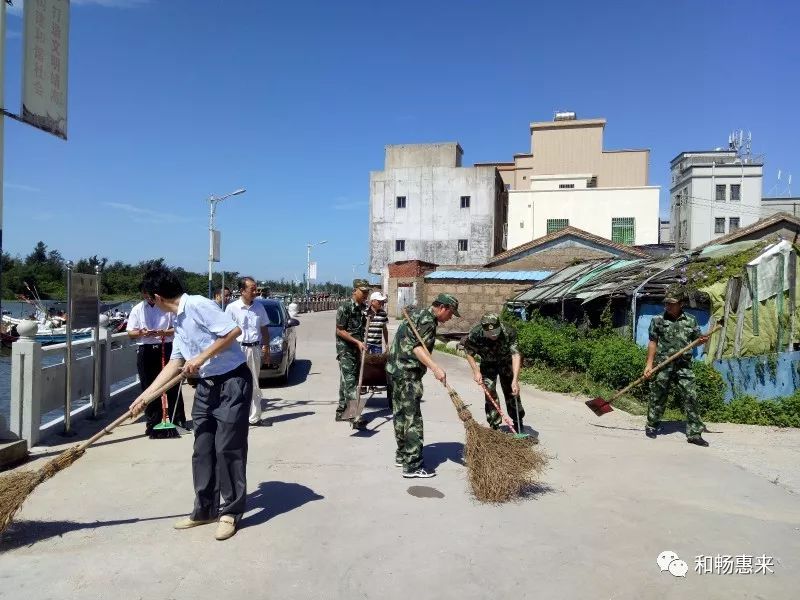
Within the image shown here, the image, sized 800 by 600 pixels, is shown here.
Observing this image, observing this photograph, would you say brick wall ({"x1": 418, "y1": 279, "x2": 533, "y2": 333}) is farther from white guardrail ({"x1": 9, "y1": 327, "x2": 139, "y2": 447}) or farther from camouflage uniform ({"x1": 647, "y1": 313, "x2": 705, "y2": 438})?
white guardrail ({"x1": 9, "y1": 327, "x2": 139, "y2": 447})

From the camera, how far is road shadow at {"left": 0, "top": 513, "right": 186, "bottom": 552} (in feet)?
12.8

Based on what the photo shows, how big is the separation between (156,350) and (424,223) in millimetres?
36042

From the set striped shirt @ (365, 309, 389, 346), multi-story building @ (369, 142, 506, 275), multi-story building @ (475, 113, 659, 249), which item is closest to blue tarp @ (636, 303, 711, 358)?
striped shirt @ (365, 309, 389, 346)

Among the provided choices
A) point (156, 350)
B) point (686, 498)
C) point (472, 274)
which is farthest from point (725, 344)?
point (472, 274)

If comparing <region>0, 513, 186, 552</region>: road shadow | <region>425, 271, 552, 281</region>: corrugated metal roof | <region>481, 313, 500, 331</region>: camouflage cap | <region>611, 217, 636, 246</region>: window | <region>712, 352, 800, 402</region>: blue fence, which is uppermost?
<region>611, 217, 636, 246</region>: window

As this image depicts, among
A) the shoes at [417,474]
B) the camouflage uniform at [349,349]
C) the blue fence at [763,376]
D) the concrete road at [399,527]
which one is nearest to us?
the concrete road at [399,527]

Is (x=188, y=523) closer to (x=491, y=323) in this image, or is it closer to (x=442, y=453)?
(x=442, y=453)

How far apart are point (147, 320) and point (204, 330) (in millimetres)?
3201

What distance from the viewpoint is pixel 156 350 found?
696cm

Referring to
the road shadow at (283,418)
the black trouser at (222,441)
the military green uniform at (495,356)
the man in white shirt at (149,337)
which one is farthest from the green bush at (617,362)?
the black trouser at (222,441)

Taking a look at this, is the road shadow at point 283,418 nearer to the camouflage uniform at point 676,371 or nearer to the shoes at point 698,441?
the camouflage uniform at point 676,371

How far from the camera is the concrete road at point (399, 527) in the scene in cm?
344

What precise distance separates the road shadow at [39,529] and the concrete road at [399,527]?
2cm

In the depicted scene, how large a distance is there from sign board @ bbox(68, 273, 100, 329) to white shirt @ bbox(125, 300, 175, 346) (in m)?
0.49
